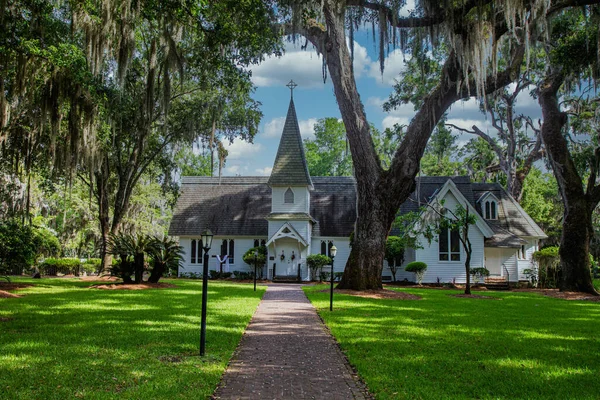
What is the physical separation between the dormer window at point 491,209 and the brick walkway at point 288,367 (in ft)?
78.5

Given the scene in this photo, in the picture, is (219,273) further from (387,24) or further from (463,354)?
(463,354)

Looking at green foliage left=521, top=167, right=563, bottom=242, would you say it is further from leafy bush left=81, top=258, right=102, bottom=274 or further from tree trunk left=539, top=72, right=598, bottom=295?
leafy bush left=81, top=258, right=102, bottom=274

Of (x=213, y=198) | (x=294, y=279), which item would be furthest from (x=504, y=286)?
(x=213, y=198)

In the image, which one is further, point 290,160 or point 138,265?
point 290,160

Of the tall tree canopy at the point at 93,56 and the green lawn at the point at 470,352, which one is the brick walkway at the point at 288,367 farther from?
the tall tree canopy at the point at 93,56

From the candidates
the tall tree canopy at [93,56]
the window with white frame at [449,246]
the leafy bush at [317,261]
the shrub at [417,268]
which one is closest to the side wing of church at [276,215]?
the leafy bush at [317,261]

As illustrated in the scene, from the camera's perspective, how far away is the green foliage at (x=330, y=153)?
176 ft

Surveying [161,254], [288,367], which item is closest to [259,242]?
[161,254]

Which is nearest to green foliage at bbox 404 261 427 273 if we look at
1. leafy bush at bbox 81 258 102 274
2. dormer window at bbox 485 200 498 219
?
dormer window at bbox 485 200 498 219

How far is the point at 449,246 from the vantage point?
92.8 ft

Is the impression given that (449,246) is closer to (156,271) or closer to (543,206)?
(156,271)

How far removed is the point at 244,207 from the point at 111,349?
26670mm

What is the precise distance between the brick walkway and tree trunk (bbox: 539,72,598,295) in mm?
17120

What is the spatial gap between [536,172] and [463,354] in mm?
52003
